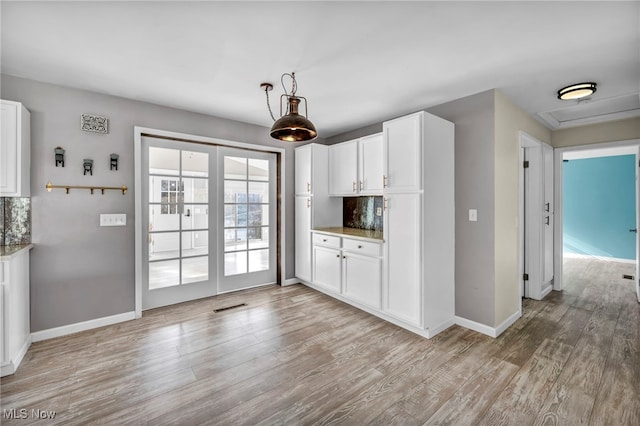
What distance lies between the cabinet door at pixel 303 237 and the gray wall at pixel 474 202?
6.59ft

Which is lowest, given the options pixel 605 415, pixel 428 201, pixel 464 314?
pixel 605 415

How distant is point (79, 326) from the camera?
2.79 m

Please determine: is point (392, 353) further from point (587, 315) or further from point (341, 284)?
point (587, 315)

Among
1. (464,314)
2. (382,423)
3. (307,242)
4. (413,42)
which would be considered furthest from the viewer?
(307,242)

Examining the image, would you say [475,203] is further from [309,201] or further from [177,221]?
[177,221]

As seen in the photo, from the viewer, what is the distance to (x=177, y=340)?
8.65 feet

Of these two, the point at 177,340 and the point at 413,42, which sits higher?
the point at 413,42

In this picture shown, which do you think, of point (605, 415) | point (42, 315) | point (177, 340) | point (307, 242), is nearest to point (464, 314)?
point (605, 415)

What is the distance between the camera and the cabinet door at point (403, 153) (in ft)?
8.85

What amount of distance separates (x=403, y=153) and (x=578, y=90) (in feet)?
5.62

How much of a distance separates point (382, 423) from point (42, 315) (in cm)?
316

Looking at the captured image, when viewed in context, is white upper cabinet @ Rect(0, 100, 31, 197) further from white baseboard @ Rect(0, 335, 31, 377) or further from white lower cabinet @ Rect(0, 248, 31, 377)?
white baseboard @ Rect(0, 335, 31, 377)

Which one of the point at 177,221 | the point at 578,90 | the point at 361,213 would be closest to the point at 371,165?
the point at 361,213

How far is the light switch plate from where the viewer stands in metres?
2.90
